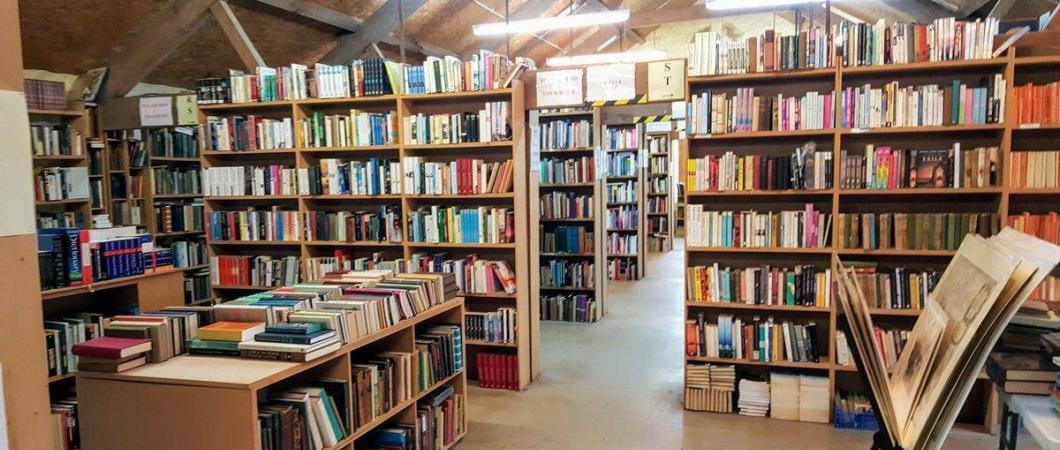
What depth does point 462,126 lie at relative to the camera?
475 cm

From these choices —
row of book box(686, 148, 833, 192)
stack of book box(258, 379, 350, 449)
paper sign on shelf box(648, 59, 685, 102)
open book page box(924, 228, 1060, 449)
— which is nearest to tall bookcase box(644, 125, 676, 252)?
paper sign on shelf box(648, 59, 685, 102)

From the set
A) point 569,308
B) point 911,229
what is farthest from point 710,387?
point 569,308

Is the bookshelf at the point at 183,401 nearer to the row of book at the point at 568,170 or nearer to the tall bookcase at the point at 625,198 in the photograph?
the row of book at the point at 568,170

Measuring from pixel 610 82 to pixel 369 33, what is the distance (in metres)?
4.62

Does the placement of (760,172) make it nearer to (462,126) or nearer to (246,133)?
(462,126)

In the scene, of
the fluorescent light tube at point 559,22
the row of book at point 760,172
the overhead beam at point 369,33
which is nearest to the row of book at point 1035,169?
the row of book at point 760,172

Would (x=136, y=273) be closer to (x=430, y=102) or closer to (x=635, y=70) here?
(x=430, y=102)

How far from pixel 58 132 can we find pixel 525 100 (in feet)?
15.0

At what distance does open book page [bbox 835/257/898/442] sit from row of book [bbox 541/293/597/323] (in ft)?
19.3

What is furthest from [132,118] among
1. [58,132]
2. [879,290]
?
[879,290]

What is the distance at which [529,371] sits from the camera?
502cm

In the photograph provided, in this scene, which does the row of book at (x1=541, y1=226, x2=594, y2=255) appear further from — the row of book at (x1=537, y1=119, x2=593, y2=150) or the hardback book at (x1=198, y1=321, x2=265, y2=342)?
the hardback book at (x1=198, y1=321, x2=265, y2=342)

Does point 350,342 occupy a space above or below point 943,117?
below

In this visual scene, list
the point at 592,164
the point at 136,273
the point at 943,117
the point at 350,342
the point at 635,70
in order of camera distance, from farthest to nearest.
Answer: the point at 592,164 → the point at 635,70 → the point at 136,273 → the point at 943,117 → the point at 350,342
